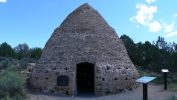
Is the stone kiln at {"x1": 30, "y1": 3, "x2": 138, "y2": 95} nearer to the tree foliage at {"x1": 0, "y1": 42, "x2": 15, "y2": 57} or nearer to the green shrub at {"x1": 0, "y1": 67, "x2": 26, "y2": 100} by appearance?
the green shrub at {"x1": 0, "y1": 67, "x2": 26, "y2": 100}

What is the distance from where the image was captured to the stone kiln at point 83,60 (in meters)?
10.7

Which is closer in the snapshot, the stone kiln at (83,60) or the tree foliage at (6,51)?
the stone kiln at (83,60)

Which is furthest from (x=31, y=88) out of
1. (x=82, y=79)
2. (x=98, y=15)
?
(x=98, y=15)

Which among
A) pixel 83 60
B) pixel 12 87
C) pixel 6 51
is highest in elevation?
pixel 6 51

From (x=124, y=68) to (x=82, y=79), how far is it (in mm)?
3292

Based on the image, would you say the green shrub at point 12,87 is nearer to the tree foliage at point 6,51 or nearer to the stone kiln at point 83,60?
the stone kiln at point 83,60

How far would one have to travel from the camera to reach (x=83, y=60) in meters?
10.9

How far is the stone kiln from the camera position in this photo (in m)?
10.7

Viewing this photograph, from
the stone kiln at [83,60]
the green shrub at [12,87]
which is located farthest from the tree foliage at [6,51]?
the green shrub at [12,87]

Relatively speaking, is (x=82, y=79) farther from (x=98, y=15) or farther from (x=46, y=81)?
(x=98, y=15)

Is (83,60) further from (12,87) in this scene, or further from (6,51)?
(6,51)

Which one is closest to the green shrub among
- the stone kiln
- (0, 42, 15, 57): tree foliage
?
the stone kiln

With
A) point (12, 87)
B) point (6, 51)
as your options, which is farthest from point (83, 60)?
point (6, 51)

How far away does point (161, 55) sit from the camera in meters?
16.3
